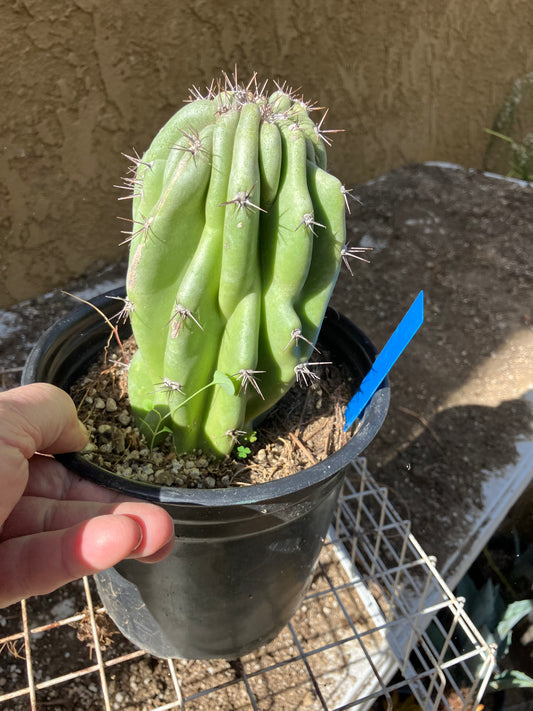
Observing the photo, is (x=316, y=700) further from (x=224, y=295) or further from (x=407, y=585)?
(x=224, y=295)

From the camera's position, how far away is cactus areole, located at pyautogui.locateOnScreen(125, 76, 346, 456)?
0.65m

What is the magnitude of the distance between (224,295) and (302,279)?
0.32 feet

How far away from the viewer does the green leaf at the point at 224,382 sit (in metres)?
0.73

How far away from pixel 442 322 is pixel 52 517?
5.43ft

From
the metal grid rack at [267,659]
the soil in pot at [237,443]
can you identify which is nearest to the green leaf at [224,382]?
the soil in pot at [237,443]

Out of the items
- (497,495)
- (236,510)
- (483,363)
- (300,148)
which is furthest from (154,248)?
(483,363)

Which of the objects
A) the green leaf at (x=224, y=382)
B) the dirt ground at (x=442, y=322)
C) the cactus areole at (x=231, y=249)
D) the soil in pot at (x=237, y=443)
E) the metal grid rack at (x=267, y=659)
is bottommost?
the metal grid rack at (x=267, y=659)

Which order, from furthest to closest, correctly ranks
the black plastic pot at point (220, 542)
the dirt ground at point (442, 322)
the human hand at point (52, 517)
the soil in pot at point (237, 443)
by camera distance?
the dirt ground at point (442, 322) → the soil in pot at point (237, 443) → the black plastic pot at point (220, 542) → the human hand at point (52, 517)

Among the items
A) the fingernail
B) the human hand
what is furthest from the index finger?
the fingernail

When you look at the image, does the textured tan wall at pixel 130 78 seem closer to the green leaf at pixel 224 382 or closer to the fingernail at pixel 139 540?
the green leaf at pixel 224 382

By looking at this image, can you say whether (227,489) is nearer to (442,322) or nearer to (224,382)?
(224,382)

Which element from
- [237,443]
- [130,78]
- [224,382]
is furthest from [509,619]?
[130,78]

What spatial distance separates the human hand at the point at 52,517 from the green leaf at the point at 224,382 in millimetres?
174

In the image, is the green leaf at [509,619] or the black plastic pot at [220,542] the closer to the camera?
the black plastic pot at [220,542]
